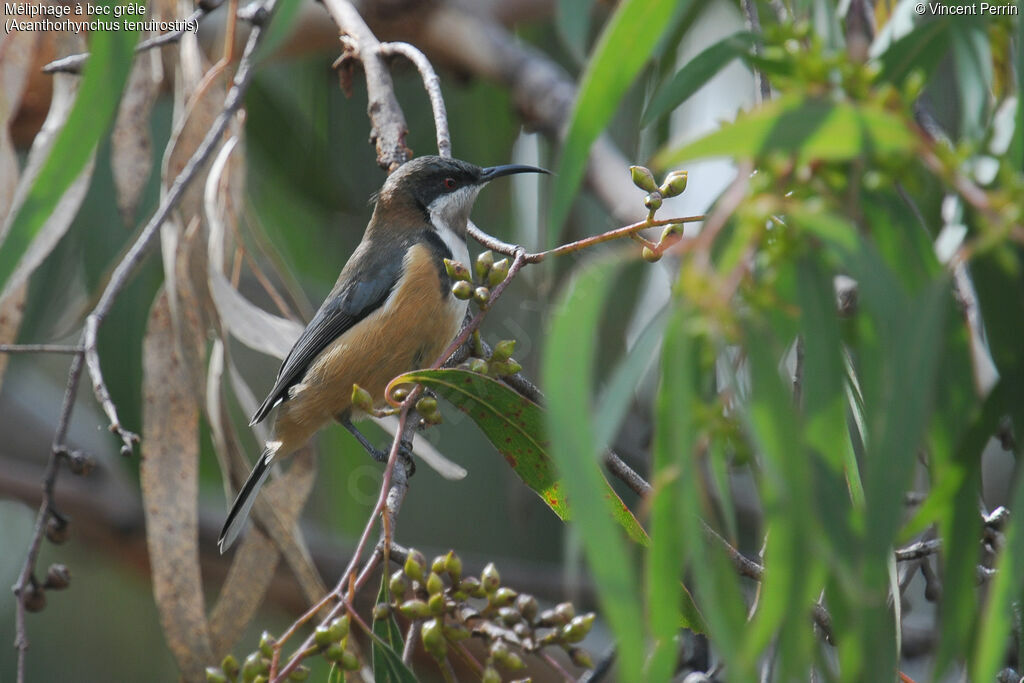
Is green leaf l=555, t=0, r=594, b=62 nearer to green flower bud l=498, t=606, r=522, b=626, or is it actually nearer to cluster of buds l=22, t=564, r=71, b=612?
green flower bud l=498, t=606, r=522, b=626

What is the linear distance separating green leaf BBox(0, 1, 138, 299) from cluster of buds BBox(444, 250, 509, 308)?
75cm

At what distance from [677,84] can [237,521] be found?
77.7 inches

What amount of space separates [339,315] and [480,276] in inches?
54.7

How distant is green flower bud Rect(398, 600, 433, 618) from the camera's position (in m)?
1.78

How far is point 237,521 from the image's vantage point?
3.10m

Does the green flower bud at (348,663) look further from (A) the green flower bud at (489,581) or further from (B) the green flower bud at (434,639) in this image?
(A) the green flower bud at (489,581)

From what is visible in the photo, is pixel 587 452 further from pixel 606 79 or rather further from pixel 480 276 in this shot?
pixel 480 276

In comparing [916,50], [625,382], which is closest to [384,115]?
[916,50]

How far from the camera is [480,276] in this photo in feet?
6.89

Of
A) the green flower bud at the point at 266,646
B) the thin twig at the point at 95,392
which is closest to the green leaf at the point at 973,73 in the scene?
the green flower bud at the point at 266,646

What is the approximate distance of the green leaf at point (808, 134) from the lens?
1.15 meters

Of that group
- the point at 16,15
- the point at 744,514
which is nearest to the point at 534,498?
the point at 744,514

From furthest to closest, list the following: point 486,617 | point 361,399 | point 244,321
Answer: point 244,321, point 361,399, point 486,617

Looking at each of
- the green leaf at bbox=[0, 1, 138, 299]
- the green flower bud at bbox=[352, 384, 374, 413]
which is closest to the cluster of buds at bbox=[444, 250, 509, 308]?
the green flower bud at bbox=[352, 384, 374, 413]
